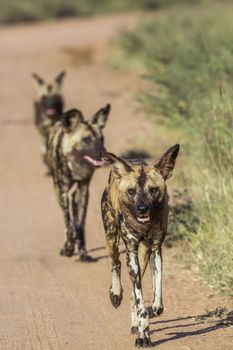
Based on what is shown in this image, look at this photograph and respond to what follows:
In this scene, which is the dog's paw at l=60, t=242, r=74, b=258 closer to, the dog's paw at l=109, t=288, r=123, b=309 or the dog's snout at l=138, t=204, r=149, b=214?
the dog's paw at l=109, t=288, r=123, b=309

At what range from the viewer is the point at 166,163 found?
20.8 ft

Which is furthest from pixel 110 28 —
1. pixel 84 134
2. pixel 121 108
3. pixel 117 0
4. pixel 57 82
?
pixel 84 134

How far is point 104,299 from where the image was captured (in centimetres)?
737

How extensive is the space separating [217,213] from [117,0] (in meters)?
30.8

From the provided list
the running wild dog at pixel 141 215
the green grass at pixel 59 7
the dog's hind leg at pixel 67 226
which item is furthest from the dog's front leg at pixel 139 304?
the green grass at pixel 59 7

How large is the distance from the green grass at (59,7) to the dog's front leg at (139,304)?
92.0ft

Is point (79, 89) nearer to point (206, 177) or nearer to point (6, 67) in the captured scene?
point (6, 67)

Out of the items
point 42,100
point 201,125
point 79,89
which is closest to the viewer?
point 201,125

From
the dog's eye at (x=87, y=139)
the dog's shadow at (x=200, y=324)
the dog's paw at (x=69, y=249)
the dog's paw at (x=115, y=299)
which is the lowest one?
the dog's paw at (x=69, y=249)

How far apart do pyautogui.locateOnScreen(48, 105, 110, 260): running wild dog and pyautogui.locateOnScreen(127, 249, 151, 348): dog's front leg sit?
295 centimetres

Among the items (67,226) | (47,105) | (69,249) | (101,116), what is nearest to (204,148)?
(101,116)

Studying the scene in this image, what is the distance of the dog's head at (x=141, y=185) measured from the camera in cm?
613

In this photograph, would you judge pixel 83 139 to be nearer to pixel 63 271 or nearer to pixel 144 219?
pixel 63 271

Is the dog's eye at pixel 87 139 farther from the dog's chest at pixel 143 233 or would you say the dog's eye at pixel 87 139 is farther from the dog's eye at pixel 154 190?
the dog's eye at pixel 154 190
